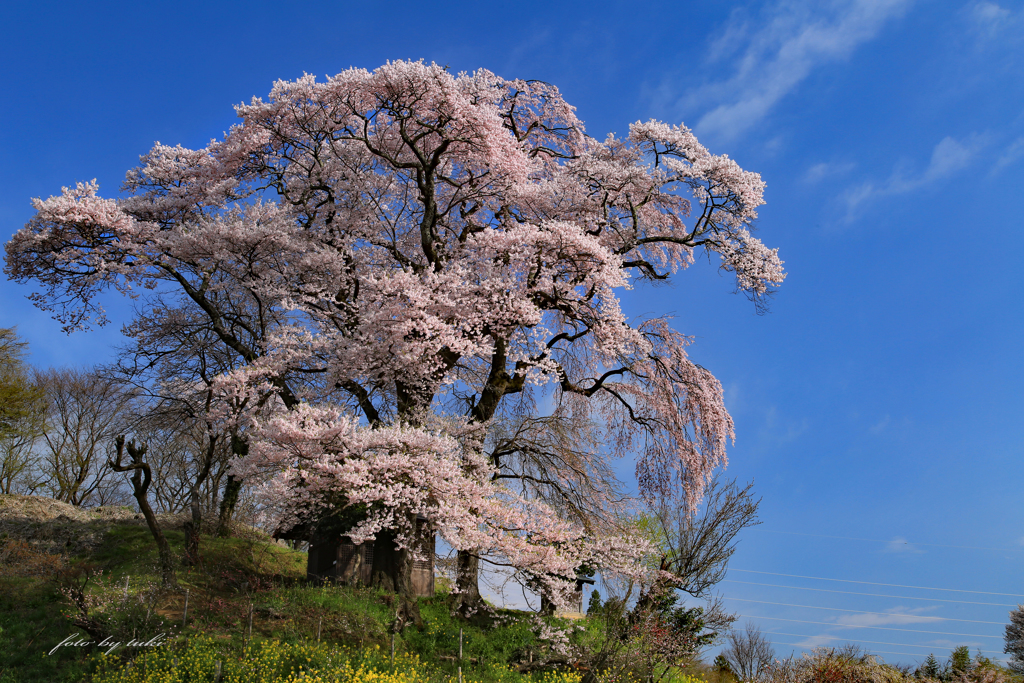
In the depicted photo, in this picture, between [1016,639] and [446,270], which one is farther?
[1016,639]

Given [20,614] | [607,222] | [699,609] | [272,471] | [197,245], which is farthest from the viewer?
[699,609]

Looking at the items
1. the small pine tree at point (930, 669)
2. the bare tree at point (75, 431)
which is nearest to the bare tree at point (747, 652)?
the small pine tree at point (930, 669)

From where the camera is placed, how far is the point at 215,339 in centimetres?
2083

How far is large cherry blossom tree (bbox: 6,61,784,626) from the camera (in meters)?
14.1

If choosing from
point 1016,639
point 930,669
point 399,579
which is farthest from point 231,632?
point 1016,639

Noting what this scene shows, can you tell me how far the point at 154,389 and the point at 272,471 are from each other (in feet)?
32.0

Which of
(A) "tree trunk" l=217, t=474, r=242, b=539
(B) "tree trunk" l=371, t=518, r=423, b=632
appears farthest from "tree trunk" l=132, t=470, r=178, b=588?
(A) "tree trunk" l=217, t=474, r=242, b=539

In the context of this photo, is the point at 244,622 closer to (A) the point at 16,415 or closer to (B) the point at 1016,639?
(A) the point at 16,415

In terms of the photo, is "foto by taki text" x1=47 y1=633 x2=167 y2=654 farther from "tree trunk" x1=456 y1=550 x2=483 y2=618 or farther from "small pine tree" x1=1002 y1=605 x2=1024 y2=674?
"small pine tree" x1=1002 y1=605 x2=1024 y2=674

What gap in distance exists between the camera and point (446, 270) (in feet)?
49.0

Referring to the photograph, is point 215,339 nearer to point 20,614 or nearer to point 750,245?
point 20,614

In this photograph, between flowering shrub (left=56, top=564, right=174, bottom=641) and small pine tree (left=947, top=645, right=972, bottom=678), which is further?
small pine tree (left=947, top=645, right=972, bottom=678)

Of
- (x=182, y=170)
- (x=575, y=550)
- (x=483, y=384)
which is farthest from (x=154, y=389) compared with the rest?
(x=575, y=550)

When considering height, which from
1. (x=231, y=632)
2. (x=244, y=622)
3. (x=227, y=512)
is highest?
(x=227, y=512)
